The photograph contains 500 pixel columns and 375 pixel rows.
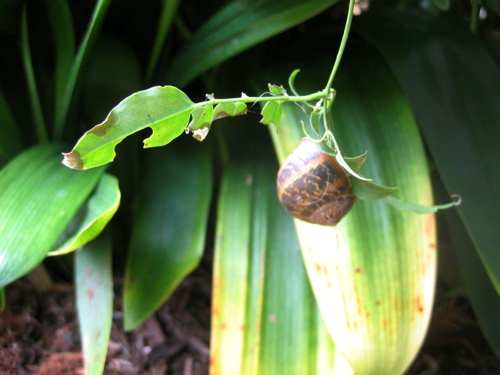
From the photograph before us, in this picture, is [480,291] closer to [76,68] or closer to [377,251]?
[377,251]

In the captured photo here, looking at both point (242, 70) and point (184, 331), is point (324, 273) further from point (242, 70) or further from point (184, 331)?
point (242, 70)

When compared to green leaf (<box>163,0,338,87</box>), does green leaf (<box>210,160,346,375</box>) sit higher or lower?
lower

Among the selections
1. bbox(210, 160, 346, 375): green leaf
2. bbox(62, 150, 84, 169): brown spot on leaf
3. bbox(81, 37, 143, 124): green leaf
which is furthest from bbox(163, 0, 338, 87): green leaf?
bbox(62, 150, 84, 169): brown spot on leaf

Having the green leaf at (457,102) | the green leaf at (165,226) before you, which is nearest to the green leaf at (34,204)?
the green leaf at (165,226)

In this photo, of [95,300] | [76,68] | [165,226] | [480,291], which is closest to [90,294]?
[95,300]

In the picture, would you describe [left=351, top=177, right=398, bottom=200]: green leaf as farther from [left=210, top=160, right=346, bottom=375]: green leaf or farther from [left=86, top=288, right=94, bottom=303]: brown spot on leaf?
[left=86, top=288, right=94, bottom=303]: brown spot on leaf

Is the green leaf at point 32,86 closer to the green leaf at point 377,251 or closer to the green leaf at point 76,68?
the green leaf at point 76,68

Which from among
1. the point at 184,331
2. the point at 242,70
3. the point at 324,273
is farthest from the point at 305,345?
the point at 242,70

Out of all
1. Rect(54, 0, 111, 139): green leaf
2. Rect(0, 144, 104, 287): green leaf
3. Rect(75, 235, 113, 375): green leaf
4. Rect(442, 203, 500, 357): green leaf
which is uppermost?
Rect(54, 0, 111, 139): green leaf
